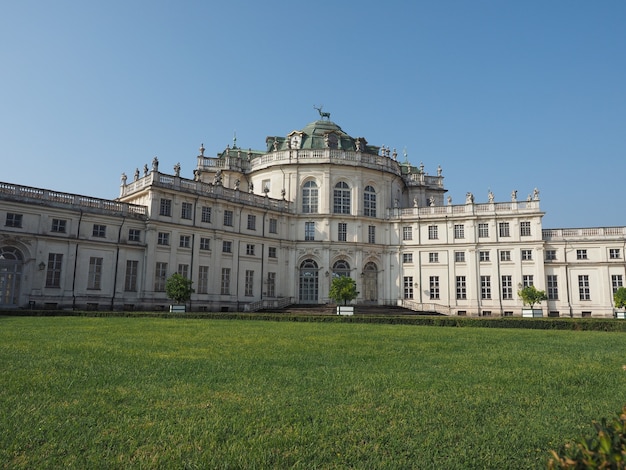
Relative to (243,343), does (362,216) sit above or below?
above

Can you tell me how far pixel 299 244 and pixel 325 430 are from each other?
44002 mm

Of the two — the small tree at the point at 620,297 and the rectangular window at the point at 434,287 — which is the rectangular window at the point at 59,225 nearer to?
the rectangular window at the point at 434,287

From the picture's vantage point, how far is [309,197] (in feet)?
167

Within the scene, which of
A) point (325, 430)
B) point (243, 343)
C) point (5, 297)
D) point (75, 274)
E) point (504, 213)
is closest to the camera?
point (325, 430)

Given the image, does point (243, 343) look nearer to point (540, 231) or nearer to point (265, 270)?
point (265, 270)

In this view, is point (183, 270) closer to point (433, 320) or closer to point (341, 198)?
point (341, 198)

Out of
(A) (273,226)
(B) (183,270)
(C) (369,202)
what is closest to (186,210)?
(B) (183,270)

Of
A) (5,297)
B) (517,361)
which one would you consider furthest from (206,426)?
(5,297)

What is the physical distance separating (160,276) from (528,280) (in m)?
35.3

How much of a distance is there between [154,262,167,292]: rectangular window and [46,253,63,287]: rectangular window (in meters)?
7.25

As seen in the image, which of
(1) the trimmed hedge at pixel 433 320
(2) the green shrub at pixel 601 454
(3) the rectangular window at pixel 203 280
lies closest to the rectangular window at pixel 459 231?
(1) the trimmed hedge at pixel 433 320

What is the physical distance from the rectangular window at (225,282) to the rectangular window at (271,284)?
189 inches

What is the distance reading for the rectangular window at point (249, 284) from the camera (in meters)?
44.9

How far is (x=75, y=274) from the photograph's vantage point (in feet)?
114
